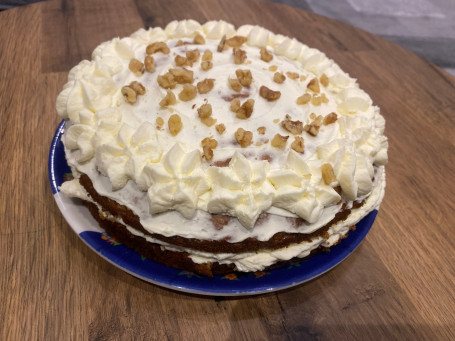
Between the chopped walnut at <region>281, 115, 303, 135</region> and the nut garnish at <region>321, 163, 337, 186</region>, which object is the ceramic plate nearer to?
the nut garnish at <region>321, 163, 337, 186</region>

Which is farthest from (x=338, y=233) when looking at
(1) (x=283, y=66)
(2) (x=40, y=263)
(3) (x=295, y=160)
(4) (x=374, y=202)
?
(2) (x=40, y=263)

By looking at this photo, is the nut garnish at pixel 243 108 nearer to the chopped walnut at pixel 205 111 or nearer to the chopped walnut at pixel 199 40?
the chopped walnut at pixel 205 111

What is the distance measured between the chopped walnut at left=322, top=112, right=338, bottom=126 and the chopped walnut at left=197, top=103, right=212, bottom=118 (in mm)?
507

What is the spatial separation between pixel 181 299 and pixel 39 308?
0.54 metres

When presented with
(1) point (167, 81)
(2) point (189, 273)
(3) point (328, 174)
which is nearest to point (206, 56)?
(1) point (167, 81)

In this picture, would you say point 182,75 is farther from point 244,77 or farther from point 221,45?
point 221,45

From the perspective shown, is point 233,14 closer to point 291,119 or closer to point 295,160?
point 291,119

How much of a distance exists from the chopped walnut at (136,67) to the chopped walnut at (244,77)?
44cm

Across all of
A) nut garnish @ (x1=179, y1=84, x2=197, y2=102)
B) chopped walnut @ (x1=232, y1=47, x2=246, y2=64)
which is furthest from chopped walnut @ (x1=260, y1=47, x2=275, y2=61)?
→ nut garnish @ (x1=179, y1=84, x2=197, y2=102)

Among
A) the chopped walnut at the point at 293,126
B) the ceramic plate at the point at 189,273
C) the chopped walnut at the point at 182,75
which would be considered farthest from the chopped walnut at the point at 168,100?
the ceramic plate at the point at 189,273

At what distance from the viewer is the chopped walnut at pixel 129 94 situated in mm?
1710

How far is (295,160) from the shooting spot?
152cm

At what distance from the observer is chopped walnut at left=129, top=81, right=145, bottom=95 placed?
5.72 feet

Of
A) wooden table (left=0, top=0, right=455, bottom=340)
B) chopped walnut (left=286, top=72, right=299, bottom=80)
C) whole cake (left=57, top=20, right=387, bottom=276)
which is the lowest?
wooden table (left=0, top=0, right=455, bottom=340)
